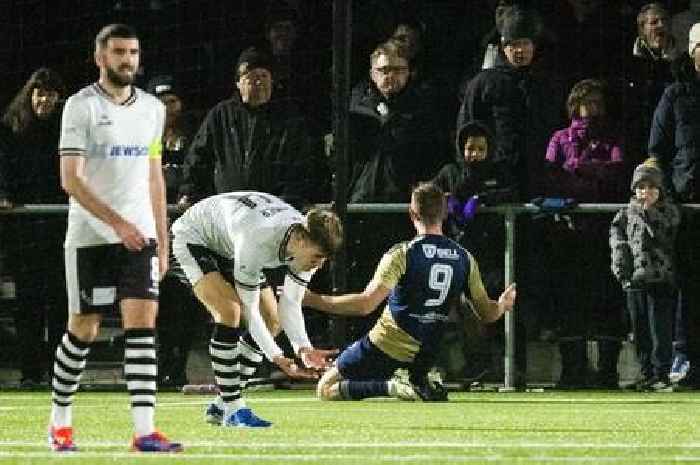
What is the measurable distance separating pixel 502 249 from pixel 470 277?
71.5 inches

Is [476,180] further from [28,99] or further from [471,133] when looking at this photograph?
[28,99]

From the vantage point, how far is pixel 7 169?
15.7 meters

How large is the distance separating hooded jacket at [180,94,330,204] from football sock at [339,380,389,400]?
6.38 ft

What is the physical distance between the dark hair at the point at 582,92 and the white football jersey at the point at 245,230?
4.73m

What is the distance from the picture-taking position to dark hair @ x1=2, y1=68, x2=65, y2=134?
50.2 ft

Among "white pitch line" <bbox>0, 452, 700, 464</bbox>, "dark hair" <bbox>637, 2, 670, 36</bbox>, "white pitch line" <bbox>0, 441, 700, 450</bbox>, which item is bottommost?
"white pitch line" <bbox>0, 441, 700, 450</bbox>

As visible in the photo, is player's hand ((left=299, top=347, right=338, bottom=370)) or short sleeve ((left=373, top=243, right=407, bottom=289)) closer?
player's hand ((left=299, top=347, right=338, bottom=370))

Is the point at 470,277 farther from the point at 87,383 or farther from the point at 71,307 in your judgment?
the point at 71,307

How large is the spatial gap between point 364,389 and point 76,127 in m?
5.41

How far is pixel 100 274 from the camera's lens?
8.77 metres

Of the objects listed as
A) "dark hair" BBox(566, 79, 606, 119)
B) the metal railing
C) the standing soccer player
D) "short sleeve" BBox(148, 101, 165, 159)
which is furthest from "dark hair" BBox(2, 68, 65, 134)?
the standing soccer player

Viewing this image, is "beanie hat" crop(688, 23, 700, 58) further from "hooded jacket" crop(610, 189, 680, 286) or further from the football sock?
the football sock

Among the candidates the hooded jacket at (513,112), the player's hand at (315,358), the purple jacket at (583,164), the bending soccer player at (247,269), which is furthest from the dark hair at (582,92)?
the player's hand at (315,358)

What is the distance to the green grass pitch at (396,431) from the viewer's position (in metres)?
8.03
